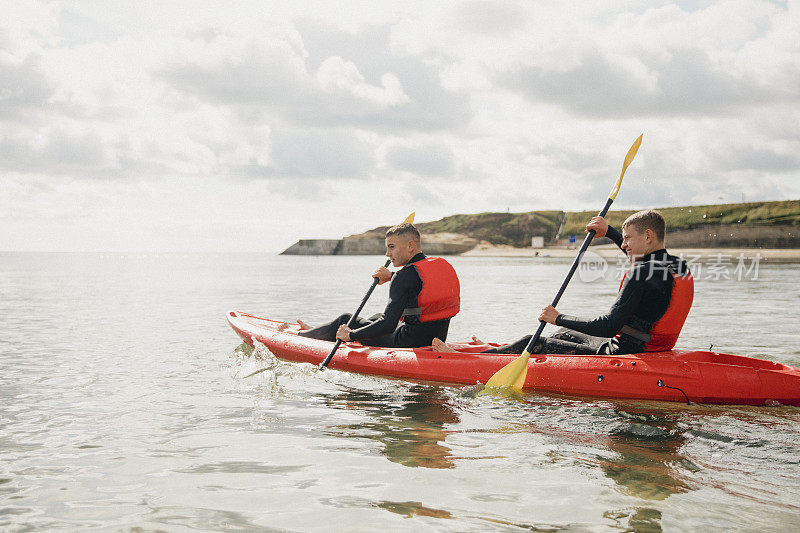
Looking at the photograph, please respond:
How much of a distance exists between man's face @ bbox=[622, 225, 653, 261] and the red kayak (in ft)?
4.05

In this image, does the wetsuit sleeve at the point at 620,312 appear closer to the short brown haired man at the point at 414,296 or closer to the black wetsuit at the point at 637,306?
the black wetsuit at the point at 637,306

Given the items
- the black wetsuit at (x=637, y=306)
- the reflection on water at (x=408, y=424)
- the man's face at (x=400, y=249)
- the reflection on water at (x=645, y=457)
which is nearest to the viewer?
the reflection on water at (x=645, y=457)

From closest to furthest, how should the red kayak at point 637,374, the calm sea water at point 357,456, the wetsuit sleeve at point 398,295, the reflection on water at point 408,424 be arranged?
the calm sea water at point 357,456 < the reflection on water at point 408,424 < the red kayak at point 637,374 < the wetsuit sleeve at point 398,295

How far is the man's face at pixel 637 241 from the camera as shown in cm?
572

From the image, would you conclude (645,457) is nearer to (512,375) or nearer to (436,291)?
(512,375)

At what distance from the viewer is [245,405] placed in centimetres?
652

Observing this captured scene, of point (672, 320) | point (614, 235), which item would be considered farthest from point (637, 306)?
point (614, 235)

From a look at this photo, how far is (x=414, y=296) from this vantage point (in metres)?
7.38

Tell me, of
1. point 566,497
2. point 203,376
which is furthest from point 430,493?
point 203,376

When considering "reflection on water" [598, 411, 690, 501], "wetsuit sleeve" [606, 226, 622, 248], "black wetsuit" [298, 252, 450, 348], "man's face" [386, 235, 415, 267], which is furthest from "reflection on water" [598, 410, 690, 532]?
"man's face" [386, 235, 415, 267]

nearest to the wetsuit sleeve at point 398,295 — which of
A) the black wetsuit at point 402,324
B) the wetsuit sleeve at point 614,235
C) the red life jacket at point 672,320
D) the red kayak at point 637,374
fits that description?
the black wetsuit at point 402,324

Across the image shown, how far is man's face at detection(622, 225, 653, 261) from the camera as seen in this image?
18.8 ft

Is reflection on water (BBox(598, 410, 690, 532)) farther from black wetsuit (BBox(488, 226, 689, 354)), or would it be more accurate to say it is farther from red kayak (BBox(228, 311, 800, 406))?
black wetsuit (BBox(488, 226, 689, 354))

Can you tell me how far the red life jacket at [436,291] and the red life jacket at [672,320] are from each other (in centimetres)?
210
